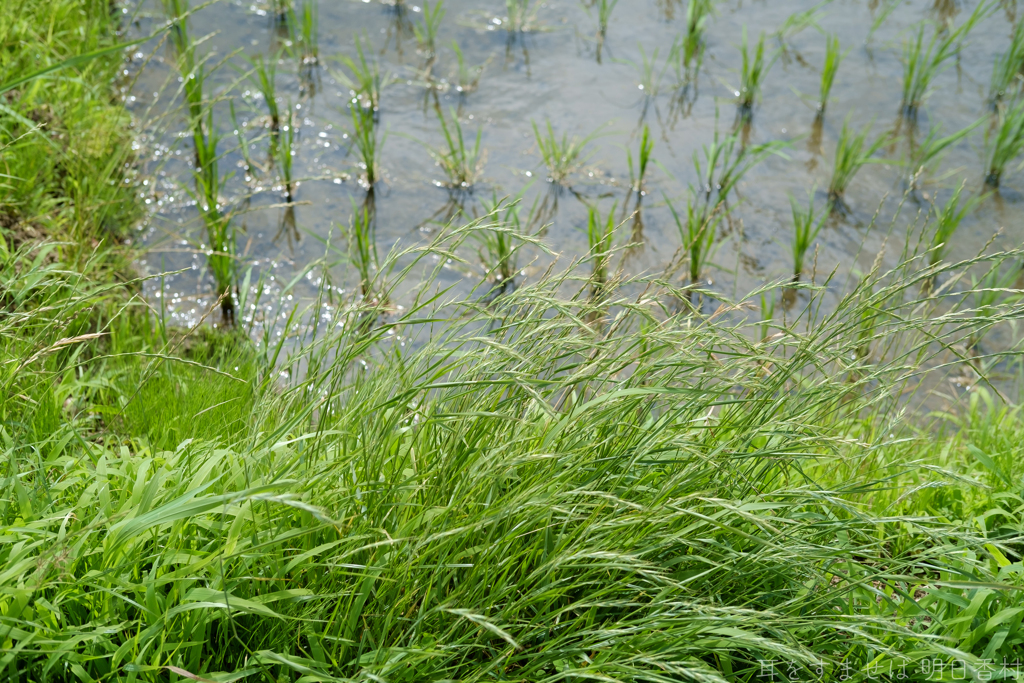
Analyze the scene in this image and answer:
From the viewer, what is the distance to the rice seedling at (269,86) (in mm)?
4055

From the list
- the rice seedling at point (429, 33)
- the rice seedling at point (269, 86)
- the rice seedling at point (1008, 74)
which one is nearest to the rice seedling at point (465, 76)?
the rice seedling at point (429, 33)

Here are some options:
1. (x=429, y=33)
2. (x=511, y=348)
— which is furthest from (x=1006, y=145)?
(x=511, y=348)

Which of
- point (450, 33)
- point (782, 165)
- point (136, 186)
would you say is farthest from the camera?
point (450, 33)

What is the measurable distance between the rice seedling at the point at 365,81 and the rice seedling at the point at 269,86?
0.41m

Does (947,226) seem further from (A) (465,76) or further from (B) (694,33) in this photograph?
(A) (465,76)

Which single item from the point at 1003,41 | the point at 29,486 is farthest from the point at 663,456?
the point at 1003,41

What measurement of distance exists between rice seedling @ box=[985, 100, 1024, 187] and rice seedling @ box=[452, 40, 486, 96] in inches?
118

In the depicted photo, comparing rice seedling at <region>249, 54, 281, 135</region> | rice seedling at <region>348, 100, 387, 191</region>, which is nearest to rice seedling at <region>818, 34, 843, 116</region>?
rice seedling at <region>348, 100, 387, 191</region>

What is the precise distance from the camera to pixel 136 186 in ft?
12.0

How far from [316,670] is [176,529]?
0.38 m

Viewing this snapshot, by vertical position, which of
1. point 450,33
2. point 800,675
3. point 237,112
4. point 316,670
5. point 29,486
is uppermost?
point 450,33

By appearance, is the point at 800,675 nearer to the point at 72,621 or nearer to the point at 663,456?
the point at 663,456

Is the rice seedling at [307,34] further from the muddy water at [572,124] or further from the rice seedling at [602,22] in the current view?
the rice seedling at [602,22]

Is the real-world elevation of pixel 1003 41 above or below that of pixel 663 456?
above
